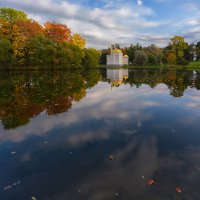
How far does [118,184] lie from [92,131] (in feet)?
15.6

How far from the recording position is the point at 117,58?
148m

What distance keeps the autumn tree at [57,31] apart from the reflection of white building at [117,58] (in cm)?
7202

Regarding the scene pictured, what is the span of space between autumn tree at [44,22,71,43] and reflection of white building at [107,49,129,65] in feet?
236

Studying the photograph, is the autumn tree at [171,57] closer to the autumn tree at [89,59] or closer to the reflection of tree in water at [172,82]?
the autumn tree at [89,59]

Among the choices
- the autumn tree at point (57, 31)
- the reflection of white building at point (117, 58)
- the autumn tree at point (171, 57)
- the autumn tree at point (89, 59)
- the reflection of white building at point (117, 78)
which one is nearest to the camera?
the reflection of white building at point (117, 78)

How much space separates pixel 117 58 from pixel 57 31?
76.2 metres

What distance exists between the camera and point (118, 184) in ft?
21.2

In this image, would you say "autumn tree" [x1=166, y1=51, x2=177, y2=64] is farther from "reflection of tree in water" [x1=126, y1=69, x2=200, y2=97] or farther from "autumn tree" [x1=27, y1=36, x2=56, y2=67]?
"reflection of tree in water" [x1=126, y1=69, x2=200, y2=97]

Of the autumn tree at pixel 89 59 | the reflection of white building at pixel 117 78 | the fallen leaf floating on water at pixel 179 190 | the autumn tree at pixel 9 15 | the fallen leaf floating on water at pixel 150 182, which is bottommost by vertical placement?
the reflection of white building at pixel 117 78

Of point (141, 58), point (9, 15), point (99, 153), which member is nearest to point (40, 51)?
point (9, 15)

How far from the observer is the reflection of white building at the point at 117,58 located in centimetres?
14809

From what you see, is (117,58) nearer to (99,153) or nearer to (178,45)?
(178,45)

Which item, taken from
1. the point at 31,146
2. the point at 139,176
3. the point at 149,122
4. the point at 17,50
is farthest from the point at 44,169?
the point at 17,50

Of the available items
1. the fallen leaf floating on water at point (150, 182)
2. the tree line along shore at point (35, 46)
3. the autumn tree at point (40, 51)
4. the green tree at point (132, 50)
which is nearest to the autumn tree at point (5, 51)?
the tree line along shore at point (35, 46)
